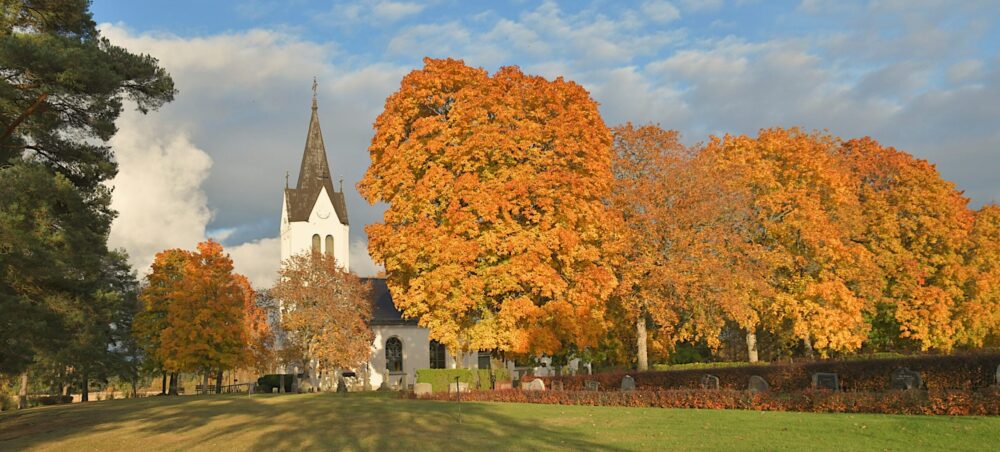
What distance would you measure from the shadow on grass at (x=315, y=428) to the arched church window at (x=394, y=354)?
33.8m

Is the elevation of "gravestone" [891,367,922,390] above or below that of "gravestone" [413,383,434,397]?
above

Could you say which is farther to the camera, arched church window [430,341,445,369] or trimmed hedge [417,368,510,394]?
arched church window [430,341,445,369]

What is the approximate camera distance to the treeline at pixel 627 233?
31.5 metres

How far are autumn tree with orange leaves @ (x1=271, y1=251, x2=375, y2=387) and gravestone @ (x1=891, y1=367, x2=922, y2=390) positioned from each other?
34.3 m

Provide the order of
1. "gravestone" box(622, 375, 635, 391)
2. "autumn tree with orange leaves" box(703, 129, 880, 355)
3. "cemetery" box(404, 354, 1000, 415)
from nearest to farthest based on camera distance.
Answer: "cemetery" box(404, 354, 1000, 415)
"gravestone" box(622, 375, 635, 391)
"autumn tree with orange leaves" box(703, 129, 880, 355)

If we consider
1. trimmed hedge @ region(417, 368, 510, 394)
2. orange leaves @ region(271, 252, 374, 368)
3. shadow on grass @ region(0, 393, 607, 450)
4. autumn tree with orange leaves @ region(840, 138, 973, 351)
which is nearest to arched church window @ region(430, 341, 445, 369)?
orange leaves @ region(271, 252, 374, 368)

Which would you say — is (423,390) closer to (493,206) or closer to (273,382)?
(493,206)

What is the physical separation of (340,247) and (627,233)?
40.9 metres

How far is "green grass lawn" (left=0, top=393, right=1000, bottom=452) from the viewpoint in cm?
1491

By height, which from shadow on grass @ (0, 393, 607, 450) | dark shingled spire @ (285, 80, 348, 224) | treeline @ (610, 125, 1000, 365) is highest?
dark shingled spire @ (285, 80, 348, 224)

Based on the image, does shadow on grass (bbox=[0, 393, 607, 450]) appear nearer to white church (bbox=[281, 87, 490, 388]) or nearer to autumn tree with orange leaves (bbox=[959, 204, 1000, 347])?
autumn tree with orange leaves (bbox=[959, 204, 1000, 347])

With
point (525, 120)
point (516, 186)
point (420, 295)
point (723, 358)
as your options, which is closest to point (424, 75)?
point (525, 120)

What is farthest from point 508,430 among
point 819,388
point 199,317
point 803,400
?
point 199,317

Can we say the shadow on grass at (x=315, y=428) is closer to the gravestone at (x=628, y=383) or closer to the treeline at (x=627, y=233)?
the gravestone at (x=628, y=383)
